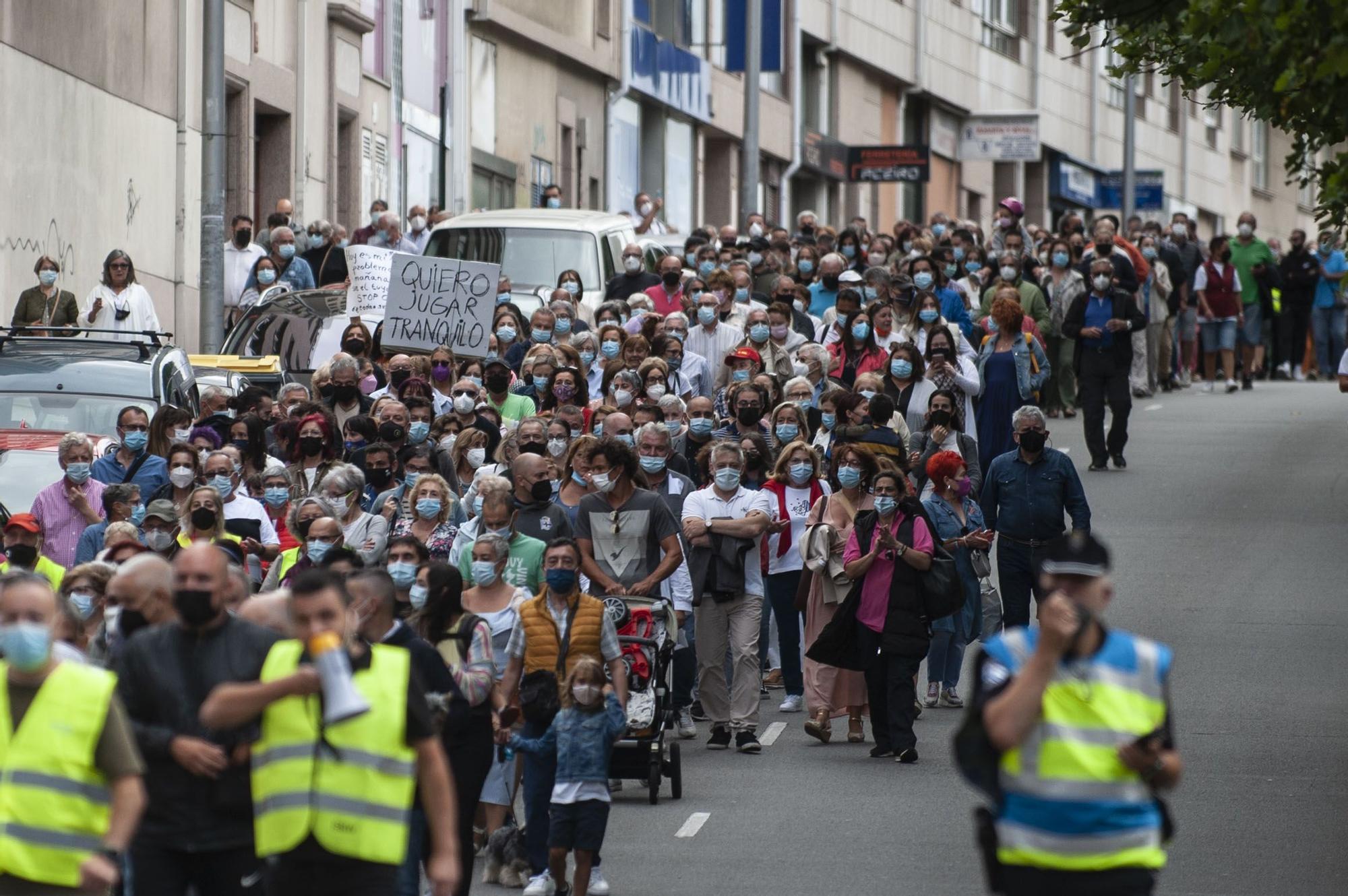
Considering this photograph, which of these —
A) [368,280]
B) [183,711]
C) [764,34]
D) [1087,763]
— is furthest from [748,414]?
[764,34]

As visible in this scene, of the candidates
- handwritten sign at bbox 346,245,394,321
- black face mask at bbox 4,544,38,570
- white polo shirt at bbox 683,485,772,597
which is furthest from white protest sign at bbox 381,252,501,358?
black face mask at bbox 4,544,38,570

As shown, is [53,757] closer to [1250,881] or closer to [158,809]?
[158,809]

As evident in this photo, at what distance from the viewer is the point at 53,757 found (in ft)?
26.1

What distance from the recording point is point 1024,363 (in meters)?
22.1

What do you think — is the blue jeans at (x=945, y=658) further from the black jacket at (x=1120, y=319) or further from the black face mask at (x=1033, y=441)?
the black jacket at (x=1120, y=319)

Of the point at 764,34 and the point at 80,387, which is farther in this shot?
the point at 764,34

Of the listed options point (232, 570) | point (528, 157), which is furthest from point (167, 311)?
point (232, 570)

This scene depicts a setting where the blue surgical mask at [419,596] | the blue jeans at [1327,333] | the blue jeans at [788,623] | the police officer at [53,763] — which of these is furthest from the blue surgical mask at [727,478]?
the blue jeans at [1327,333]

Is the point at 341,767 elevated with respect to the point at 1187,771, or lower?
elevated

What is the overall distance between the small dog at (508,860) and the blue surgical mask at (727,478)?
14.0 ft

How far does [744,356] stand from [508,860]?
9.30m

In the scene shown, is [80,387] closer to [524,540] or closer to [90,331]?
[90,331]

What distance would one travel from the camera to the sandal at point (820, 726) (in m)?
16.2

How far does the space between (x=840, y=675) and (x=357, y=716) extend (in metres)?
8.53
